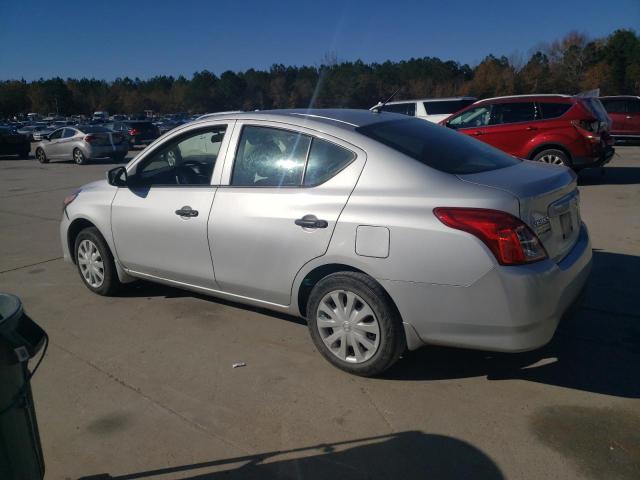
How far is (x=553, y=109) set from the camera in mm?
10531

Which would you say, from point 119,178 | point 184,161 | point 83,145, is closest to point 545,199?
point 184,161

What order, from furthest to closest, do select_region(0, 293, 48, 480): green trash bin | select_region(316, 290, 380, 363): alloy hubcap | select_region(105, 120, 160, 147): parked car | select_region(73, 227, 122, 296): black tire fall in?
1. select_region(105, 120, 160, 147): parked car
2. select_region(73, 227, 122, 296): black tire
3. select_region(316, 290, 380, 363): alloy hubcap
4. select_region(0, 293, 48, 480): green trash bin

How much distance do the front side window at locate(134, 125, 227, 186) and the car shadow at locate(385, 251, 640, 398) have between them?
2172 millimetres

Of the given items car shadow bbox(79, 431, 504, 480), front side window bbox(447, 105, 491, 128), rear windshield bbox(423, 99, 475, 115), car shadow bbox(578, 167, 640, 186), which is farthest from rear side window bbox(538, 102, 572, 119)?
car shadow bbox(79, 431, 504, 480)

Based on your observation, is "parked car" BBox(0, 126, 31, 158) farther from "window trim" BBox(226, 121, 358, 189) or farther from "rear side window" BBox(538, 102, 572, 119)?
"window trim" BBox(226, 121, 358, 189)

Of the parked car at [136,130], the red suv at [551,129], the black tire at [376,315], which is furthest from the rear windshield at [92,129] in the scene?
the black tire at [376,315]

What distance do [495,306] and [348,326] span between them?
94 cm

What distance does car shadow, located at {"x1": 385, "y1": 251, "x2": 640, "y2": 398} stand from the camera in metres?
3.46

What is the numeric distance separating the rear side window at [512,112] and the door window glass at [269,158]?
8316 mm

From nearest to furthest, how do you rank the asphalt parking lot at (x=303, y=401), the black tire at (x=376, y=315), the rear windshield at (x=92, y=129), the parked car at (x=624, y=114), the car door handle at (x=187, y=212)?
1. the asphalt parking lot at (x=303, y=401)
2. the black tire at (x=376, y=315)
3. the car door handle at (x=187, y=212)
4. the parked car at (x=624, y=114)
5. the rear windshield at (x=92, y=129)

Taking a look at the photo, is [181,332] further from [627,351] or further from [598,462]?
[627,351]

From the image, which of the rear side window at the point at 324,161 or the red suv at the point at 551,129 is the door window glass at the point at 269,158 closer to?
the rear side window at the point at 324,161

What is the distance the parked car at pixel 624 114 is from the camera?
17281 millimetres

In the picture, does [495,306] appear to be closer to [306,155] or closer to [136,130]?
[306,155]
